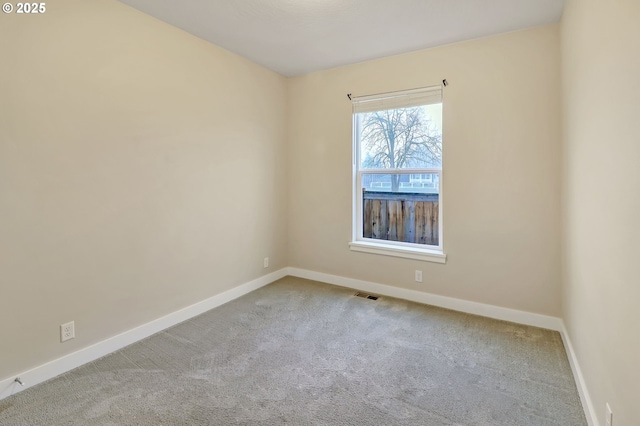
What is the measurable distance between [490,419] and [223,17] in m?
3.24

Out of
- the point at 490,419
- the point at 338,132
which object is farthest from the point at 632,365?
the point at 338,132

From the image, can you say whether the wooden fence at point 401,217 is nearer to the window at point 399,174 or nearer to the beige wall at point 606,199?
the window at point 399,174

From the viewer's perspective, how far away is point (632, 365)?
108cm

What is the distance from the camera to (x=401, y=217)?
3.50m

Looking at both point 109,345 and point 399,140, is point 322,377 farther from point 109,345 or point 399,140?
point 399,140

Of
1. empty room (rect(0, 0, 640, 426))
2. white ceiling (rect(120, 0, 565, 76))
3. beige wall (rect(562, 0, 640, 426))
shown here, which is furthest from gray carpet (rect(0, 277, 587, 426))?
white ceiling (rect(120, 0, 565, 76))

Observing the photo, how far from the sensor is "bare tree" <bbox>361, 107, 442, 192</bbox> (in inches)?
127

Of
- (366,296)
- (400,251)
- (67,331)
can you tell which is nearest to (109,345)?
(67,331)

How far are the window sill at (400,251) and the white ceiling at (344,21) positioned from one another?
2016 mm

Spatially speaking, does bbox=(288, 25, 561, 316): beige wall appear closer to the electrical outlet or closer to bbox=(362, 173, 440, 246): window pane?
bbox=(362, 173, 440, 246): window pane

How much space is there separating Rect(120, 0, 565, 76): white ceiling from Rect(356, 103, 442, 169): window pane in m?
0.62

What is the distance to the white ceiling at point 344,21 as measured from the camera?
2309mm

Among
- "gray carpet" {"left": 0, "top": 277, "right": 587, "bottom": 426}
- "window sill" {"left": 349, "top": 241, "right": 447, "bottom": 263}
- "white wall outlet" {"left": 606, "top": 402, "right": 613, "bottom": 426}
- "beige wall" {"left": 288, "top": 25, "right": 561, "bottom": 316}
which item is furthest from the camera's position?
"window sill" {"left": 349, "top": 241, "right": 447, "bottom": 263}

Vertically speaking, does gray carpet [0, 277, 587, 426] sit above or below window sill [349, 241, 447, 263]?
below
